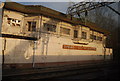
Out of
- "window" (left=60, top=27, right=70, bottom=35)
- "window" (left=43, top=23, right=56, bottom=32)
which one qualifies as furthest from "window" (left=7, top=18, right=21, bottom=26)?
"window" (left=60, top=27, right=70, bottom=35)

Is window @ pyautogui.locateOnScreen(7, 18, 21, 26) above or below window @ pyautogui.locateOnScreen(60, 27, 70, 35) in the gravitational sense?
above

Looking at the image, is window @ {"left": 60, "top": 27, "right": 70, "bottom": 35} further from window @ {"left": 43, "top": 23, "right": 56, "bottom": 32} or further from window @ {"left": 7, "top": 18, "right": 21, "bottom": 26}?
window @ {"left": 7, "top": 18, "right": 21, "bottom": 26}

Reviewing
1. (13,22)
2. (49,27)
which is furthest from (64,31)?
(13,22)

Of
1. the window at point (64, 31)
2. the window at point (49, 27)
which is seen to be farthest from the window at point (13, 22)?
the window at point (64, 31)

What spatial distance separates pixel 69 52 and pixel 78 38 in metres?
3.19

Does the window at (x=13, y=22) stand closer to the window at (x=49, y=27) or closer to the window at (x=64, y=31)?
the window at (x=49, y=27)

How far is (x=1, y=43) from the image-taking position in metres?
13.9

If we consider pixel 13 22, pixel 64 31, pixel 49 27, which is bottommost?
pixel 64 31

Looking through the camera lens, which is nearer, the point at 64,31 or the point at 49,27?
the point at 49,27

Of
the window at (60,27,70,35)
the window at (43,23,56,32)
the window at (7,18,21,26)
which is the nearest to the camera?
the window at (7,18,21,26)

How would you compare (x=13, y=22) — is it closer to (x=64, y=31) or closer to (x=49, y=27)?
(x=49, y=27)

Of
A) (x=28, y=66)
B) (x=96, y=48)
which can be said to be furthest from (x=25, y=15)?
(x=96, y=48)

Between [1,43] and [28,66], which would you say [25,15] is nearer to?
[1,43]

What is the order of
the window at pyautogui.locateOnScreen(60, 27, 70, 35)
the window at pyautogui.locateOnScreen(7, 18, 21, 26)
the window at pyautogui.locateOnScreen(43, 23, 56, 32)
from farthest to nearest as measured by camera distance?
the window at pyautogui.locateOnScreen(60, 27, 70, 35)
the window at pyautogui.locateOnScreen(43, 23, 56, 32)
the window at pyautogui.locateOnScreen(7, 18, 21, 26)
